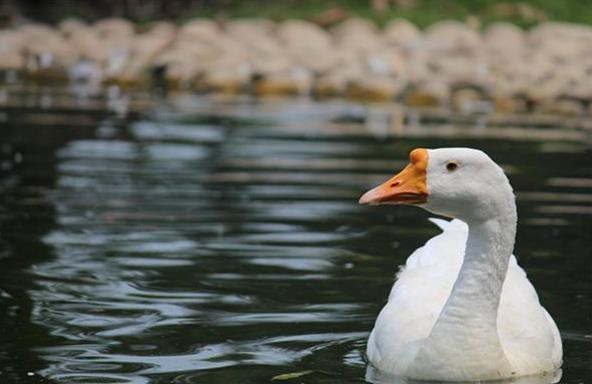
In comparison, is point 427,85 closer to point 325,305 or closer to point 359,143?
point 359,143

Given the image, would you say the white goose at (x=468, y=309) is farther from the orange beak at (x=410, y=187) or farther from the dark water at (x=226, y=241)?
the dark water at (x=226, y=241)

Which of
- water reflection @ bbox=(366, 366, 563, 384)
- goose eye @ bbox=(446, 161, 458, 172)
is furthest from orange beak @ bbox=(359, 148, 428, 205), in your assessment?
water reflection @ bbox=(366, 366, 563, 384)

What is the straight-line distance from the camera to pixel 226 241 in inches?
494

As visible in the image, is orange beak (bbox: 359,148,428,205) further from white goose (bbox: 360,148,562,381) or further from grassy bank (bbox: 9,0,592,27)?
grassy bank (bbox: 9,0,592,27)

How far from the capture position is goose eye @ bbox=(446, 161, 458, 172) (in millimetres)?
7438

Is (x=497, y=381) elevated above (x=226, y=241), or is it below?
above

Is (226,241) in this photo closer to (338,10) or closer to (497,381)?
(497,381)

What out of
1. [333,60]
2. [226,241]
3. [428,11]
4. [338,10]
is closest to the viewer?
[226,241]

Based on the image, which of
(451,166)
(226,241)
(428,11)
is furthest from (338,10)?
(451,166)

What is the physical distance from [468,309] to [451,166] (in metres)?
0.71

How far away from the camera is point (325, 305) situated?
1000 centimetres

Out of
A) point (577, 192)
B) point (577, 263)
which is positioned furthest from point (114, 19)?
point (577, 263)

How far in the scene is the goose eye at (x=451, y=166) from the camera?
7.44 metres

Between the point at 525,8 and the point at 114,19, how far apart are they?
9.36 meters
